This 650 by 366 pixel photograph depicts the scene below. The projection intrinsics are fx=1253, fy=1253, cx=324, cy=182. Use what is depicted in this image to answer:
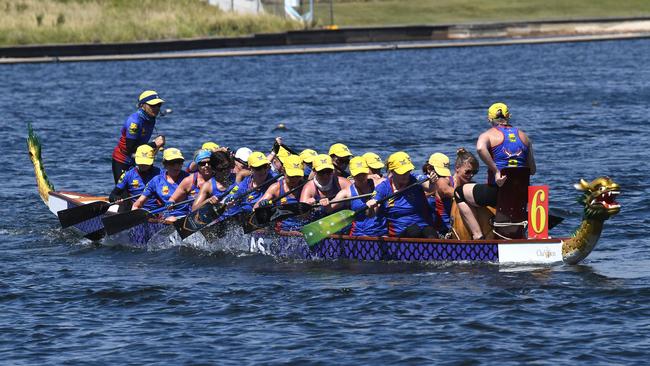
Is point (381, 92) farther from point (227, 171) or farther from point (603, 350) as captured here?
point (603, 350)

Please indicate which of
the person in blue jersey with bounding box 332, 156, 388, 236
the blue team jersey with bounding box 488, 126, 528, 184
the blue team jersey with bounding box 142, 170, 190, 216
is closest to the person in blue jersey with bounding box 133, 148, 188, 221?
the blue team jersey with bounding box 142, 170, 190, 216

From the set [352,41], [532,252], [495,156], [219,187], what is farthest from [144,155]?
[352,41]

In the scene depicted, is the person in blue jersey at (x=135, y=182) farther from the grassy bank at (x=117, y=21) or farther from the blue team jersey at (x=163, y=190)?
the grassy bank at (x=117, y=21)

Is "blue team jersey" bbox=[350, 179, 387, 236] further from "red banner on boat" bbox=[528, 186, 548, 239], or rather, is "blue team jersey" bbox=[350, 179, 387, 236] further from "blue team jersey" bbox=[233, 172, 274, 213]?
"red banner on boat" bbox=[528, 186, 548, 239]

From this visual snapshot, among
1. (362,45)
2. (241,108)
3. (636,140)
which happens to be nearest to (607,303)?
(636,140)

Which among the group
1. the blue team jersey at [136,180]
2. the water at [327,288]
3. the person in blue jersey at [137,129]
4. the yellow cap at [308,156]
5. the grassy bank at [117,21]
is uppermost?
the grassy bank at [117,21]

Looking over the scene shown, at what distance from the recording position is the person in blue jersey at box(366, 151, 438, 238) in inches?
712

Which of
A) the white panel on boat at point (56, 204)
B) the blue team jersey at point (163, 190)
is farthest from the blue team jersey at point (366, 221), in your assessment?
the white panel on boat at point (56, 204)

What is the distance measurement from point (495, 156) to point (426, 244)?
162 centimetres

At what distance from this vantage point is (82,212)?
2222cm

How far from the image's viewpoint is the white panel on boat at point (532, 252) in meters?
17.3

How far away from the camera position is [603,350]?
46.9 ft

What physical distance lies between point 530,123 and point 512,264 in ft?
75.1

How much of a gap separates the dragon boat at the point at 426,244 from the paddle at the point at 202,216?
41 centimetres
